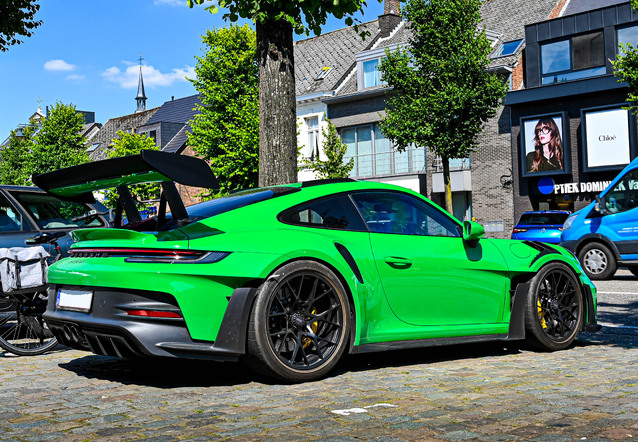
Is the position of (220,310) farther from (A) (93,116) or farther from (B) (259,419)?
(A) (93,116)

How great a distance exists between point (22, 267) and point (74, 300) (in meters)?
1.85

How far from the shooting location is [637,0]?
736 inches

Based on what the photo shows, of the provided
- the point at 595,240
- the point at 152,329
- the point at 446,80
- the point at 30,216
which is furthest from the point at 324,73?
the point at 152,329

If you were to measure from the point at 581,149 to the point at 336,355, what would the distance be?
96.4ft

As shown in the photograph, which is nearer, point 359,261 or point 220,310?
point 220,310

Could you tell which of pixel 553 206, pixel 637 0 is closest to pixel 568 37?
pixel 553 206

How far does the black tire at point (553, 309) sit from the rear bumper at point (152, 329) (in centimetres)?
254

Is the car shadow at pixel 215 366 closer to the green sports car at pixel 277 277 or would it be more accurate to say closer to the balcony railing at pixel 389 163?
the green sports car at pixel 277 277

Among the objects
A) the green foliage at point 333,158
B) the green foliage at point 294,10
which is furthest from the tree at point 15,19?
the green foliage at point 333,158

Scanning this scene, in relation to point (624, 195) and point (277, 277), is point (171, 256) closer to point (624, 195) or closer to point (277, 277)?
point (277, 277)

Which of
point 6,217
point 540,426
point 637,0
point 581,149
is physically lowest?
point 540,426

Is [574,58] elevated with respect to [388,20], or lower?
lower

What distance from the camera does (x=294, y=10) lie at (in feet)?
28.9

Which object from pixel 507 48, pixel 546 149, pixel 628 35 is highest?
pixel 507 48
